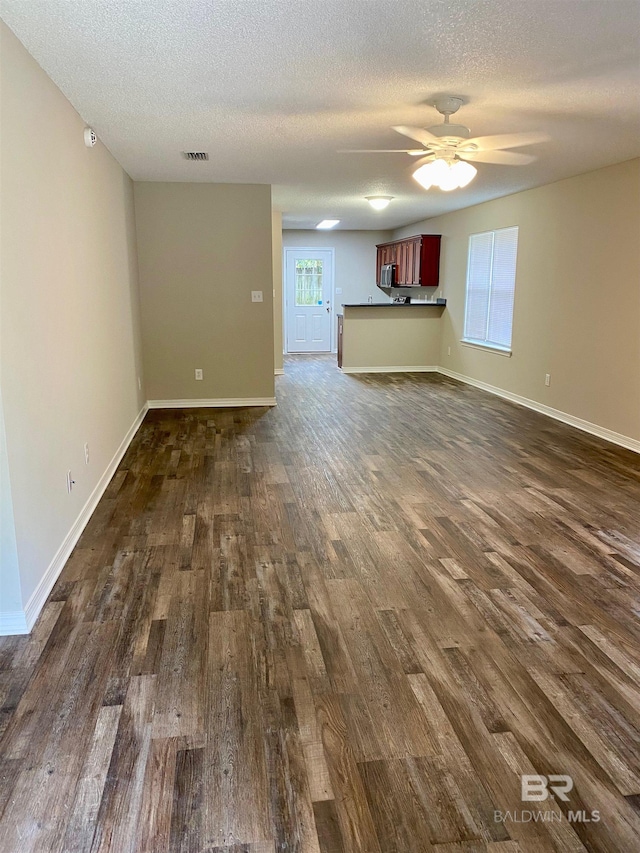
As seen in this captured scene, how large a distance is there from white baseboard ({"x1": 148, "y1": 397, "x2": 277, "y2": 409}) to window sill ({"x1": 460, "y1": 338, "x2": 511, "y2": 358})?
2857 mm

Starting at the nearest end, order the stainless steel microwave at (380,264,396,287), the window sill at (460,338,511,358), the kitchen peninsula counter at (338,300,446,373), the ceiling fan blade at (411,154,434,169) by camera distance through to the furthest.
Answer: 1. the ceiling fan blade at (411,154,434,169)
2. the window sill at (460,338,511,358)
3. the kitchen peninsula counter at (338,300,446,373)
4. the stainless steel microwave at (380,264,396,287)

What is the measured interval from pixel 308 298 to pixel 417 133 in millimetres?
7712

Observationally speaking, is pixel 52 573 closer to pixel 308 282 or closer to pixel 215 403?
pixel 215 403

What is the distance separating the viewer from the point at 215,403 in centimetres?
666

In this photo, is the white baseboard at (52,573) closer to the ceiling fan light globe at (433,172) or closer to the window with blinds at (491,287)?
the ceiling fan light globe at (433,172)

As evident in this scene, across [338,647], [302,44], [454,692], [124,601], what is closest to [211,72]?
[302,44]

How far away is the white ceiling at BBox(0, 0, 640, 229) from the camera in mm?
2311

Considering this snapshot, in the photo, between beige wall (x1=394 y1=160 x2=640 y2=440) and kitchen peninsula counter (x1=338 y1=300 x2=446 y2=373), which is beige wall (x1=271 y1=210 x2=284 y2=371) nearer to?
kitchen peninsula counter (x1=338 y1=300 x2=446 y2=373)

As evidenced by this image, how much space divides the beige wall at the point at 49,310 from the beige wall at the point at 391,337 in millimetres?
5073

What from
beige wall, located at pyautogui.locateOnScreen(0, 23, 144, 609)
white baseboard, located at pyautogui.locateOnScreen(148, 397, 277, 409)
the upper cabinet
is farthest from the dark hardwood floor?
the upper cabinet

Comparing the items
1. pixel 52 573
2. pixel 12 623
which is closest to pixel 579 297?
pixel 52 573

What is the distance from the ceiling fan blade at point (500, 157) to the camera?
4656 millimetres

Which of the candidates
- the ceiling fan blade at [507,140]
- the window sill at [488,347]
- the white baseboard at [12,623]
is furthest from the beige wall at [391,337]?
the white baseboard at [12,623]

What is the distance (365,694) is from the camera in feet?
6.55
